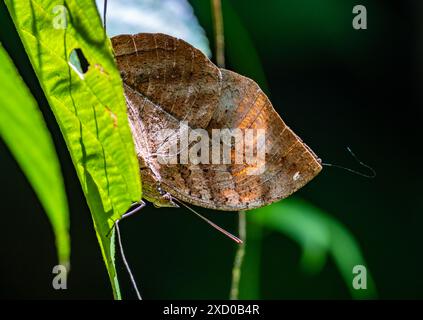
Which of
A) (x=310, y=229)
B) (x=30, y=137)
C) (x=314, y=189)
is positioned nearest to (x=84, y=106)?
(x=30, y=137)

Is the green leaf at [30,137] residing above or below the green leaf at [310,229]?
above

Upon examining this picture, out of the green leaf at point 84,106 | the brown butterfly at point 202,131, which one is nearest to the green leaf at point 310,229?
the brown butterfly at point 202,131

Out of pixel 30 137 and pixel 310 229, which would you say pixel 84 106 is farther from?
pixel 310 229

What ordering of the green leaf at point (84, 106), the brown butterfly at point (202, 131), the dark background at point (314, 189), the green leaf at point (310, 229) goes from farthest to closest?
the dark background at point (314, 189), the green leaf at point (310, 229), the brown butterfly at point (202, 131), the green leaf at point (84, 106)

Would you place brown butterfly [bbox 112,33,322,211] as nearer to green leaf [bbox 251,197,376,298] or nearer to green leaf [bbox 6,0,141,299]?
green leaf [bbox 6,0,141,299]

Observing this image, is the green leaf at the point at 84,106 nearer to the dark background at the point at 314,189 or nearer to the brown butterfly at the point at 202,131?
the brown butterfly at the point at 202,131

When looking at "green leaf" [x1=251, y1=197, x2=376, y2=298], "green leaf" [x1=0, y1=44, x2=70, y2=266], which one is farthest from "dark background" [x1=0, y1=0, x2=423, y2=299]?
"green leaf" [x1=0, y1=44, x2=70, y2=266]

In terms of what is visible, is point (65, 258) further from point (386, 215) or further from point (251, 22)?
point (386, 215)
